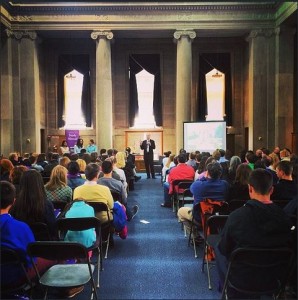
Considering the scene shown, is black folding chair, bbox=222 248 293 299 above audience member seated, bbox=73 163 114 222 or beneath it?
beneath

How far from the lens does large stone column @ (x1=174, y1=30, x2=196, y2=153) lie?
15.4 metres

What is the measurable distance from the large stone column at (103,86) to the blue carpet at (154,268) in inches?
355

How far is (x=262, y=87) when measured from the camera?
Answer: 614 inches

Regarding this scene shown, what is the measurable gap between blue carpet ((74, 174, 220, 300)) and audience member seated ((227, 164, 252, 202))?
0.88m

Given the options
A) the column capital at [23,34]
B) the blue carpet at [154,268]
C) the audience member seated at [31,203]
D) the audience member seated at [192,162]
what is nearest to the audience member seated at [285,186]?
the blue carpet at [154,268]

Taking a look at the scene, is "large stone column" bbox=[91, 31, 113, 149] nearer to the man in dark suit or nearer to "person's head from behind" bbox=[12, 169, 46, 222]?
the man in dark suit

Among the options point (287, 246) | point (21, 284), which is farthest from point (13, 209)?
point (287, 246)

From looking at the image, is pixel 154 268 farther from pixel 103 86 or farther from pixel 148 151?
pixel 103 86

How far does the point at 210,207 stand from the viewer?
456 cm

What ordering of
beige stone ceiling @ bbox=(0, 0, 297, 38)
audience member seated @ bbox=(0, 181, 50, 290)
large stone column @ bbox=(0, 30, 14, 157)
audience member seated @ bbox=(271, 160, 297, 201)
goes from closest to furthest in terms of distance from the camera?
audience member seated @ bbox=(0, 181, 50, 290), audience member seated @ bbox=(271, 160, 297, 201), large stone column @ bbox=(0, 30, 14, 157), beige stone ceiling @ bbox=(0, 0, 297, 38)

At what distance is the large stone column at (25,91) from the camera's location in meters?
15.4

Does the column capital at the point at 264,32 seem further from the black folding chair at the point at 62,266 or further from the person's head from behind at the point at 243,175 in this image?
the black folding chair at the point at 62,266

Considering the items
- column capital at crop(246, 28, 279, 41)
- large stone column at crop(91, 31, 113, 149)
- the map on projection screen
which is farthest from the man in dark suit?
column capital at crop(246, 28, 279, 41)

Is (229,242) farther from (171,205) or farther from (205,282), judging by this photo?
(171,205)
